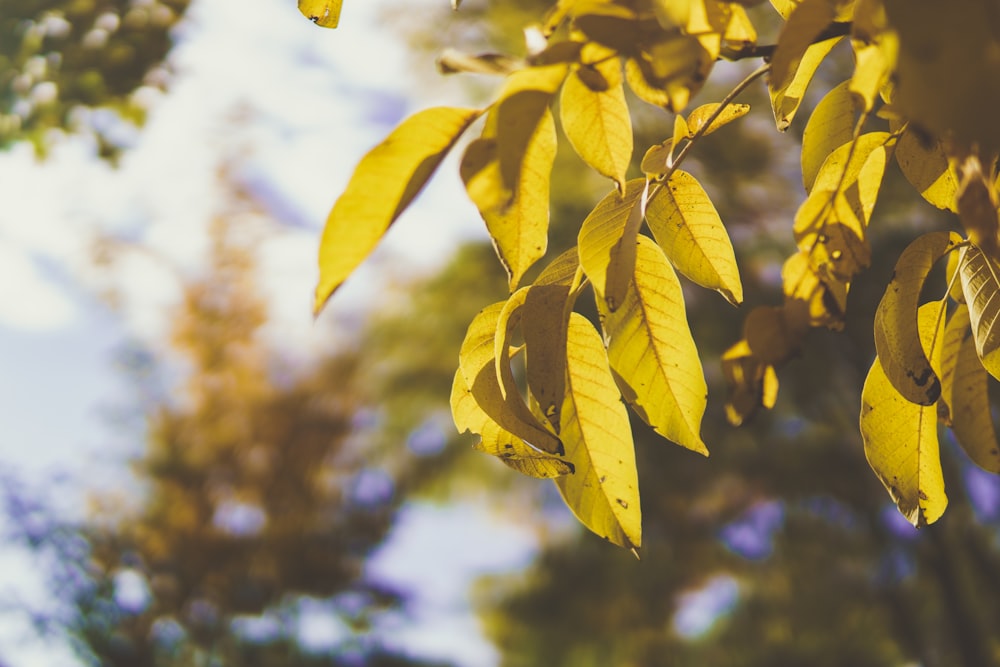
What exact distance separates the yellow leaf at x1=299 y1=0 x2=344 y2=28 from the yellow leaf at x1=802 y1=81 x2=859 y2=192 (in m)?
0.27

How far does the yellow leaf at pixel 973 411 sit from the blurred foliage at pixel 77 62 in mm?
1607

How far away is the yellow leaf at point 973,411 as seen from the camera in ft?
1.22

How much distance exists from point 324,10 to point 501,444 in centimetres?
27

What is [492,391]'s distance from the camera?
1.25 ft

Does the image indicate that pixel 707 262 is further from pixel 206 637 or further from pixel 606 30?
pixel 206 637

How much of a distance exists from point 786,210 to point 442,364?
110 inches

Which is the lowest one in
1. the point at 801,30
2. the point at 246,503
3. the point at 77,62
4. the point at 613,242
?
the point at 246,503

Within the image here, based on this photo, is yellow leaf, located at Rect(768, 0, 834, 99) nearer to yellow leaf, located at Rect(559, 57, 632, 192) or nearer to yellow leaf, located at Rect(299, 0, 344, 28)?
yellow leaf, located at Rect(559, 57, 632, 192)

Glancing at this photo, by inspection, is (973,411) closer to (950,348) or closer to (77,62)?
(950,348)

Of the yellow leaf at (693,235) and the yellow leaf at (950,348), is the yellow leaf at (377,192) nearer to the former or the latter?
the yellow leaf at (693,235)

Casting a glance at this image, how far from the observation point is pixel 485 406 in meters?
0.38

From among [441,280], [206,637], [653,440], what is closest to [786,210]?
[653,440]

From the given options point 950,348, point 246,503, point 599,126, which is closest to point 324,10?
point 599,126

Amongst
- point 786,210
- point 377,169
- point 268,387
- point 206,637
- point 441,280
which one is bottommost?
point 206,637
